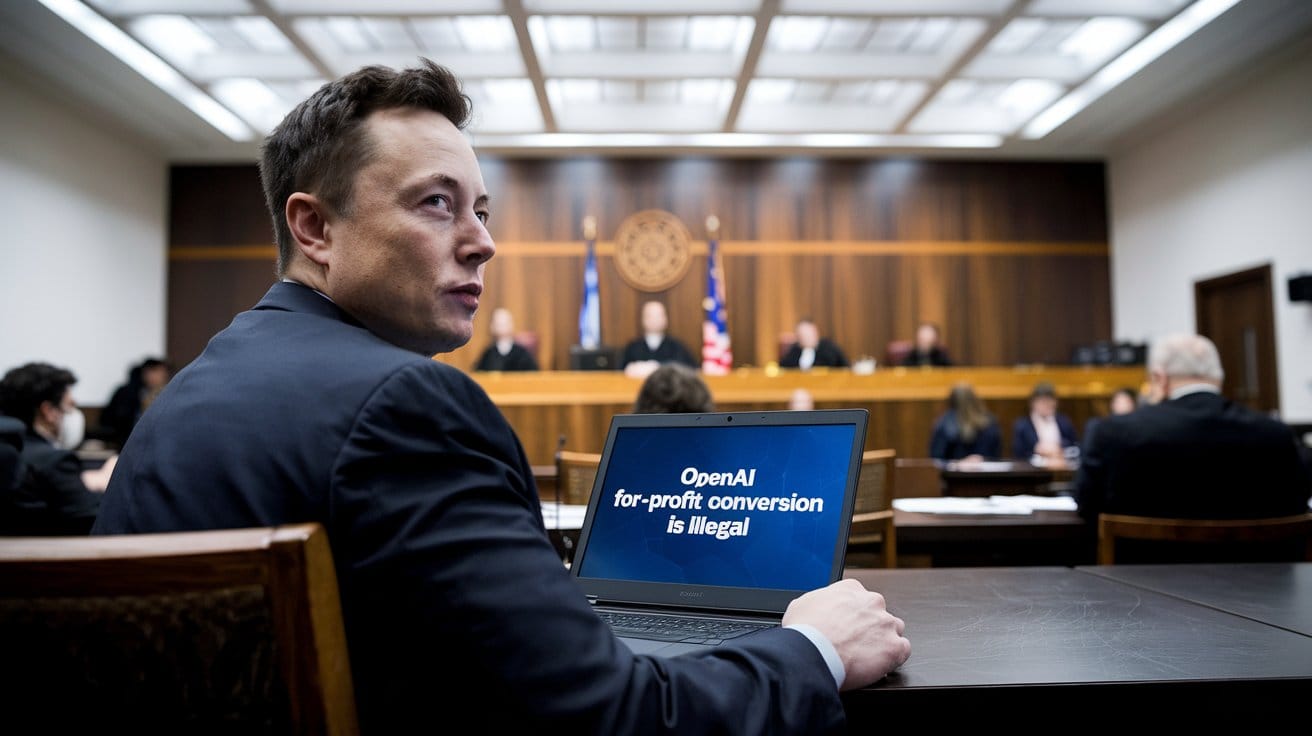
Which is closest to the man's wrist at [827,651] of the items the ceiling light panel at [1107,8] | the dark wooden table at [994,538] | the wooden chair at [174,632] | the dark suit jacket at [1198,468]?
the wooden chair at [174,632]

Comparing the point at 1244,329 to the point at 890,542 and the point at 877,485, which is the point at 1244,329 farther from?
the point at 890,542

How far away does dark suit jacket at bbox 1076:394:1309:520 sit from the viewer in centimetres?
258

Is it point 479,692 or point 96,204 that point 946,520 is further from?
point 96,204

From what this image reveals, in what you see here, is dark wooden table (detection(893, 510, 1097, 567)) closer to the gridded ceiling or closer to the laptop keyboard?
the laptop keyboard

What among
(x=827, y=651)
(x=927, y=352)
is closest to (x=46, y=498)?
(x=827, y=651)

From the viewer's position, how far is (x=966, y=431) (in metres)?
6.69

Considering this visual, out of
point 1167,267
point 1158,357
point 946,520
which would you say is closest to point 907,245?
point 1167,267

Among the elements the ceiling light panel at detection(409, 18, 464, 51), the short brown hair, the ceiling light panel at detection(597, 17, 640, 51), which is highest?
the ceiling light panel at detection(597, 17, 640, 51)

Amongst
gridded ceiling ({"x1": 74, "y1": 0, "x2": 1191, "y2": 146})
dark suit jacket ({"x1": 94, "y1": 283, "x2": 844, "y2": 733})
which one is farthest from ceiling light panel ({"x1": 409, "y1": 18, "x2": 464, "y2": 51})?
dark suit jacket ({"x1": 94, "y1": 283, "x2": 844, "y2": 733})

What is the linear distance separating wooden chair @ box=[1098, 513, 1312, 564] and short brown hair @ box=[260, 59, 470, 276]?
211cm

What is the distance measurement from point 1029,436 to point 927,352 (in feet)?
5.75

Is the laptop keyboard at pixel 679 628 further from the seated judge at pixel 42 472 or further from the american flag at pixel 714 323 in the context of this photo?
the american flag at pixel 714 323

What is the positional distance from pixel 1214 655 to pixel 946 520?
1497 millimetres

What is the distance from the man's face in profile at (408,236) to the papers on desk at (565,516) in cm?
116
